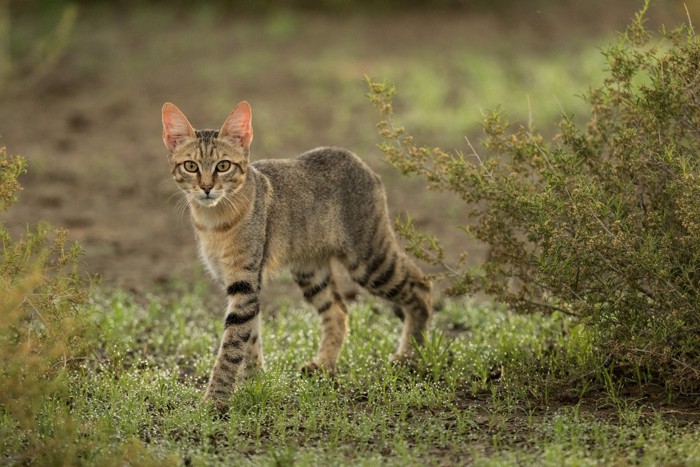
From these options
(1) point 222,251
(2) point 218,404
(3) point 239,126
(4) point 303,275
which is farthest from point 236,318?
(3) point 239,126

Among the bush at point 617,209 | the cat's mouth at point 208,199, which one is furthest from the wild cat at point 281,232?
the bush at point 617,209

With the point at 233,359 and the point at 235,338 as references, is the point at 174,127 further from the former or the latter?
the point at 233,359

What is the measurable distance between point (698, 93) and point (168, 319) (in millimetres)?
4682

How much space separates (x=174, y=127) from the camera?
22.4ft

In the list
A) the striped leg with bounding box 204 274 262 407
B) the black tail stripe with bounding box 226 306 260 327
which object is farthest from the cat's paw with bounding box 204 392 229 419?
the black tail stripe with bounding box 226 306 260 327

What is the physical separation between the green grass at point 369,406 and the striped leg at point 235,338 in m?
0.11

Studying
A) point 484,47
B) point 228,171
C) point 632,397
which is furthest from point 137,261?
point 484,47

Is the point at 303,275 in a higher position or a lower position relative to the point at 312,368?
higher

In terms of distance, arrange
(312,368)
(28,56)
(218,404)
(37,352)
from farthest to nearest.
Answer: (28,56) < (312,368) < (218,404) < (37,352)

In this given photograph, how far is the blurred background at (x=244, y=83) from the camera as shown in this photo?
11922 mm

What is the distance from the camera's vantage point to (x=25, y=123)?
15398 mm

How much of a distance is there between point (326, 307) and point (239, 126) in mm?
1639

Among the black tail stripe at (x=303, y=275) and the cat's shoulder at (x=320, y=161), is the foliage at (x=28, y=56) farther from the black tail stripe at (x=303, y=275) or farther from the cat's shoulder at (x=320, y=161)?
the black tail stripe at (x=303, y=275)

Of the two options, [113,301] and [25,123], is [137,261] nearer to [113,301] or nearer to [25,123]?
[113,301]
